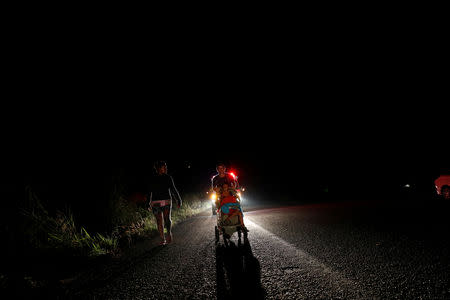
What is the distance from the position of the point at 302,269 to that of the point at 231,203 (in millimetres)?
1984

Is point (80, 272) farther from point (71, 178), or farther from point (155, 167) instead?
point (71, 178)

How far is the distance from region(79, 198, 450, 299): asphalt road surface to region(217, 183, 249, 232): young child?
55 cm

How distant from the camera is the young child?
14.8 ft

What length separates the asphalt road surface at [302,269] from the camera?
2248 mm

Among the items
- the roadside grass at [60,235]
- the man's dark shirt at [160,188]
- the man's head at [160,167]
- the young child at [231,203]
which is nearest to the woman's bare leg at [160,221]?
the man's dark shirt at [160,188]

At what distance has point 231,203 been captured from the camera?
4.61 metres

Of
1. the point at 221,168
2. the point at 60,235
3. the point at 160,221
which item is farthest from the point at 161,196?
the point at 60,235

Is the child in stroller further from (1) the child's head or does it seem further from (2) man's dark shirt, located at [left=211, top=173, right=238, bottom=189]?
(2) man's dark shirt, located at [left=211, top=173, right=238, bottom=189]

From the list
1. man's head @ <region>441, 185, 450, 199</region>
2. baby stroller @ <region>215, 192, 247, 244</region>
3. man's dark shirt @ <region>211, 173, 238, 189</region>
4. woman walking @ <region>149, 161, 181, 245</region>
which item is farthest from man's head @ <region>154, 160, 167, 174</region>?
man's head @ <region>441, 185, 450, 199</region>

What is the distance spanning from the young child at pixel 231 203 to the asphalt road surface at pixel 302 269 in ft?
1.82

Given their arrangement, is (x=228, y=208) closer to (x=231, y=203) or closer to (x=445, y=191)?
(x=231, y=203)

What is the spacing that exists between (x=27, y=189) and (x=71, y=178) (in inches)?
55.9

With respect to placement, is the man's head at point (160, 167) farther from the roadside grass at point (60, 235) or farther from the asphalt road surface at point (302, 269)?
the asphalt road surface at point (302, 269)

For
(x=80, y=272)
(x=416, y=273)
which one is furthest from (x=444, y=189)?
(x=80, y=272)
